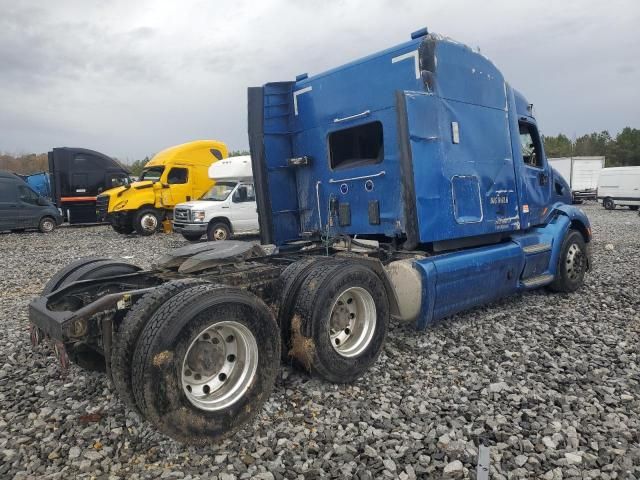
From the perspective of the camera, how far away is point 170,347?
9.88ft

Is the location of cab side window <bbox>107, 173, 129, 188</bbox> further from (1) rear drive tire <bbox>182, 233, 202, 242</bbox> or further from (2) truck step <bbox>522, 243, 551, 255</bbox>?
(2) truck step <bbox>522, 243, 551, 255</bbox>

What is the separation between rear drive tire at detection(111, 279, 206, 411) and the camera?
9.97ft

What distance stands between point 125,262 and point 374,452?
10.1ft

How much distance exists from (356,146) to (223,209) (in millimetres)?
10267

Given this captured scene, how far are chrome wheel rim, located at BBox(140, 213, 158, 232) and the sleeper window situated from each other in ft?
44.1

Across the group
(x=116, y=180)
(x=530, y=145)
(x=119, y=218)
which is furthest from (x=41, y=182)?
(x=530, y=145)

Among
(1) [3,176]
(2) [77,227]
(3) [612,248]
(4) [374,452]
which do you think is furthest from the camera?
(2) [77,227]

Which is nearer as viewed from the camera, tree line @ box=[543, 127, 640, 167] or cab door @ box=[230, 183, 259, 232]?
cab door @ box=[230, 183, 259, 232]

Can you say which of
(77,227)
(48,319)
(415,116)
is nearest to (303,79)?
(415,116)

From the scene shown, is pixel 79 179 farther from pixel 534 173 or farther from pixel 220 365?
A: pixel 220 365

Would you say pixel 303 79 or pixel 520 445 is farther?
pixel 303 79

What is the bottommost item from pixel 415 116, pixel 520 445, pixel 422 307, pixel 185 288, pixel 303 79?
pixel 520 445

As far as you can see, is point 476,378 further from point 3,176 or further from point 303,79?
point 3,176

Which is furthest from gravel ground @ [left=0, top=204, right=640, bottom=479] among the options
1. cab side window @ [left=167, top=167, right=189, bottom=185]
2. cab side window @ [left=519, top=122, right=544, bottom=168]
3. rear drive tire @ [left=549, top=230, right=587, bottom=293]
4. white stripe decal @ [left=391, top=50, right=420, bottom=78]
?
cab side window @ [left=167, top=167, right=189, bottom=185]
